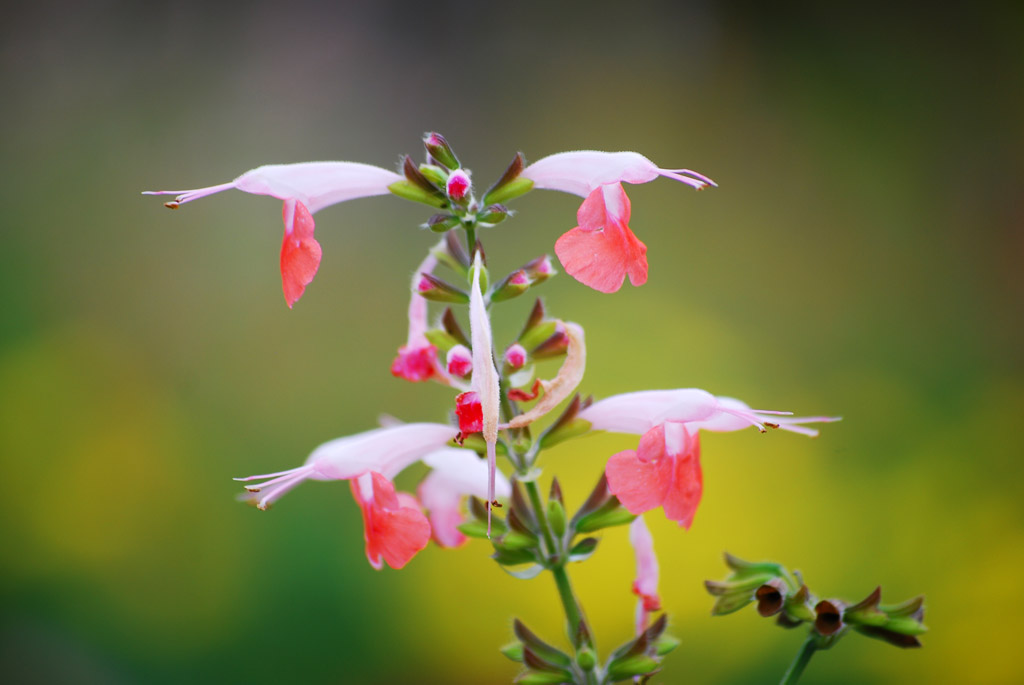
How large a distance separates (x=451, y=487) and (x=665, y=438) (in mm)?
173

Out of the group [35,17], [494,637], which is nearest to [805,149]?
[494,637]

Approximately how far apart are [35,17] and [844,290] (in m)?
1.71

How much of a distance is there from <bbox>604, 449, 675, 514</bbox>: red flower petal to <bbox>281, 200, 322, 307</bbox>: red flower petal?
0.61 feet

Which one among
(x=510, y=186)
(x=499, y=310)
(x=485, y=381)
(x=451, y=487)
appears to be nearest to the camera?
(x=485, y=381)

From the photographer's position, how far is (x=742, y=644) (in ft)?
4.50

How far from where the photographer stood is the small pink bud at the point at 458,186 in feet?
1.47

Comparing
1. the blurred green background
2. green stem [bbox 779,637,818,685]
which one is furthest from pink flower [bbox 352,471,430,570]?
the blurred green background

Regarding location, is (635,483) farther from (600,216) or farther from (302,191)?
(302,191)

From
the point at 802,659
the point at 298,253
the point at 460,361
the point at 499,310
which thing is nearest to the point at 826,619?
the point at 802,659

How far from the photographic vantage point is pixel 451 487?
582 mm

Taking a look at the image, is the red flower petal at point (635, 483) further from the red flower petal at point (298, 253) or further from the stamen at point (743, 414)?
the red flower petal at point (298, 253)

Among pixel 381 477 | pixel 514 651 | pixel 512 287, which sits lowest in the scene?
pixel 514 651

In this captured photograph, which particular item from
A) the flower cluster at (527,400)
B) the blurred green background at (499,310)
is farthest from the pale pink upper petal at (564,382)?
the blurred green background at (499,310)

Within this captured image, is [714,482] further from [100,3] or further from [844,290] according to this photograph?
[100,3]
